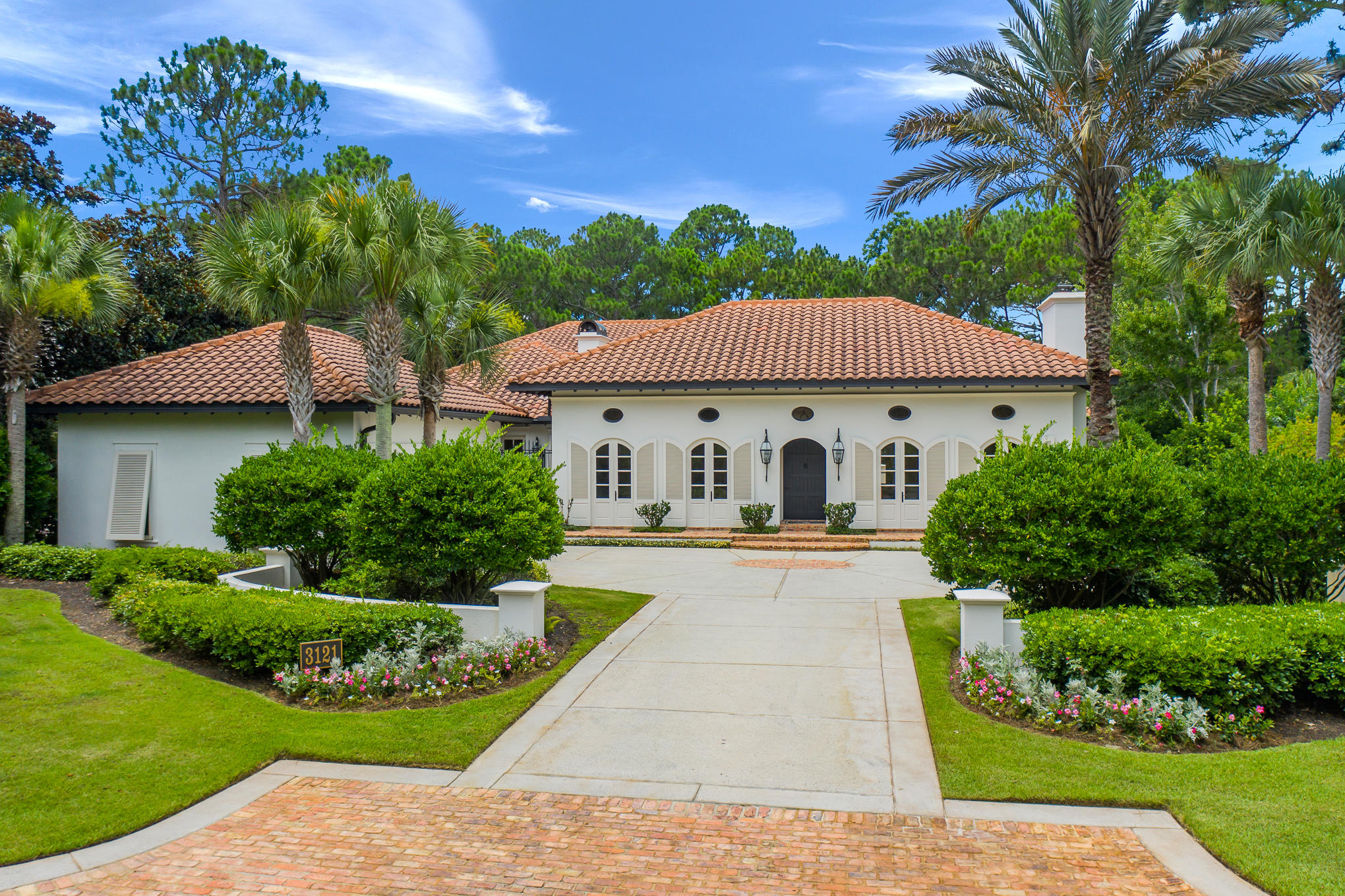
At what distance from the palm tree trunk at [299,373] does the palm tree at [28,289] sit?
473 centimetres

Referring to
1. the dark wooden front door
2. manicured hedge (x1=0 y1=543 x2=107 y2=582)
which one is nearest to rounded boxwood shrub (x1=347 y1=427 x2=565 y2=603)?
manicured hedge (x1=0 y1=543 x2=107 y2=582)

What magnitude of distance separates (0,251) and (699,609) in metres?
13.6

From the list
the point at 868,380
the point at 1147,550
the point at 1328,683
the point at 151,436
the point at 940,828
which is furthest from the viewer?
the point at 868,380

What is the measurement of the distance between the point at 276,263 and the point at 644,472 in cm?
1027

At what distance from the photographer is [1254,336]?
15.3 meters

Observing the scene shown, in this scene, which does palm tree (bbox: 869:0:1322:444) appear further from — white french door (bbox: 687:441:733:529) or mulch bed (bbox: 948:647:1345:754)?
white french door (bbox: 687:441:733:529)

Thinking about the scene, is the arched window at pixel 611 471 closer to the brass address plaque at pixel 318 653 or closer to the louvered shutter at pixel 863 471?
the louvered shutter at pixel 863 471

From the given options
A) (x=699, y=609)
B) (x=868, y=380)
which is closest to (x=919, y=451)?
(x=868, y=380)

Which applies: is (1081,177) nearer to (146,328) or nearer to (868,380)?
(868,380)

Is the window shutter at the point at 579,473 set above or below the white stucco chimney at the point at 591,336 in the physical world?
below

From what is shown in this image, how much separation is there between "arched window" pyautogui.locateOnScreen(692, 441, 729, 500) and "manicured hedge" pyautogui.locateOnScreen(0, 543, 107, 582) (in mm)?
12234

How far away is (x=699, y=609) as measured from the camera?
1127cm

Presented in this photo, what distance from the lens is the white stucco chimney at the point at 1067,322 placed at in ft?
68.4

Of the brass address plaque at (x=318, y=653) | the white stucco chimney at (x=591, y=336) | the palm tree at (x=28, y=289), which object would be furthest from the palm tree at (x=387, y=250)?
the white stucco chimney at (x=591, y=336)
